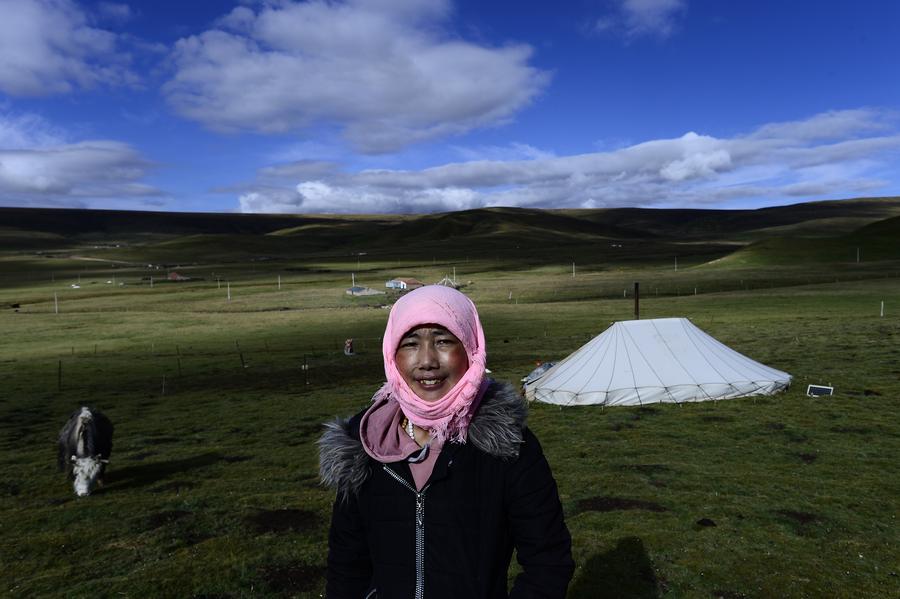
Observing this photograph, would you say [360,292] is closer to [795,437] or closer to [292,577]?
[795,437]

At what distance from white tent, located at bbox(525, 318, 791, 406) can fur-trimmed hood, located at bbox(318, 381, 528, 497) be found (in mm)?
16072

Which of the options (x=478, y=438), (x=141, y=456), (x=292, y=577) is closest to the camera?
(x=478, y=438)

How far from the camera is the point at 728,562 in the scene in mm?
7914

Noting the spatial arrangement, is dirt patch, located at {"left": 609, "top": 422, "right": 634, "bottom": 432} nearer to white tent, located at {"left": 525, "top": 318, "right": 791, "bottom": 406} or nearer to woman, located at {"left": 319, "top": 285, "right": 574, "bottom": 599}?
white tent, located at {"left": 525, "top": 318, "right": 791, "bottom": 406}

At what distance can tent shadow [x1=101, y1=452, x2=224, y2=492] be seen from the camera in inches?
495

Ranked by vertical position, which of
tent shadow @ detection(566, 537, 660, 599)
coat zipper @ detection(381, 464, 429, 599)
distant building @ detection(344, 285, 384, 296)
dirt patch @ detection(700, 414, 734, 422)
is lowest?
dirt patch @ detection(700, 414, 734, 422)

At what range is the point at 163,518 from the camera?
10.3 meters

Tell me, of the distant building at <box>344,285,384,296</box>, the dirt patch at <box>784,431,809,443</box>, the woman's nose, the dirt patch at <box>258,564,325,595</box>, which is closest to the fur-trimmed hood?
the woman's nose

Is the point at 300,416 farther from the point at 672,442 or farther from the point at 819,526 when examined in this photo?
the point at 819,526

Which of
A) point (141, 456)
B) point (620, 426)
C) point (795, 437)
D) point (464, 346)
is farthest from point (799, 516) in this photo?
point (141, 456)

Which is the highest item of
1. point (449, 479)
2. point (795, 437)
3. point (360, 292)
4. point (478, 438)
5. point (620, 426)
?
point (478, 438)

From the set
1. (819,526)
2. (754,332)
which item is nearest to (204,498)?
(819,526)

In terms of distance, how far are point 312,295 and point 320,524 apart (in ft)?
198

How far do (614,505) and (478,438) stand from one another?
330 inches
